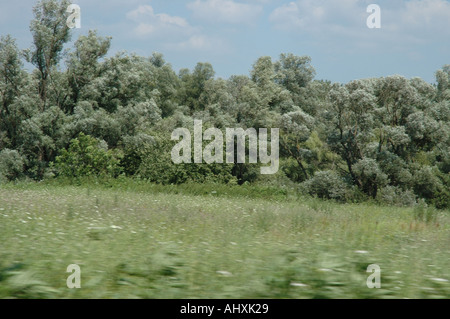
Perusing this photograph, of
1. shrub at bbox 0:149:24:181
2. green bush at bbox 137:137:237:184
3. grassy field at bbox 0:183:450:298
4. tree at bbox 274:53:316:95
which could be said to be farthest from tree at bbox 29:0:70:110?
grassy field at bbox 0:183:450:298

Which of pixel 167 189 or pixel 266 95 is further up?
pixel 266 95

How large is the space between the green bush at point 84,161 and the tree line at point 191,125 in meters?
0.06

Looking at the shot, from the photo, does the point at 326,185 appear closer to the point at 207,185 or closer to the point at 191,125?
the point at 207,185

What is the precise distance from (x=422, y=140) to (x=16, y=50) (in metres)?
26.8

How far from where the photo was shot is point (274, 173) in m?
37.1

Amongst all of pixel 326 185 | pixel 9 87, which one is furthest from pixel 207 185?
pixel 9 87

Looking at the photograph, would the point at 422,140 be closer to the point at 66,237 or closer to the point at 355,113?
the point at 355,113

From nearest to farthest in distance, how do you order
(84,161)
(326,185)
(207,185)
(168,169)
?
(207,185), (84,161), (326,185), (168,169)

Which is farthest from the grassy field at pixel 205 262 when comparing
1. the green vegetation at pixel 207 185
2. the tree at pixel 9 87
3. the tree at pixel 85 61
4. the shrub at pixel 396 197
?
the tree at pixel 85 61

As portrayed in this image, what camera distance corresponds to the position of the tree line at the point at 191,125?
27.4m

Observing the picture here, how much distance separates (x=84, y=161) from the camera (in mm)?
26609

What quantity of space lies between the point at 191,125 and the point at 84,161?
937 centimetres

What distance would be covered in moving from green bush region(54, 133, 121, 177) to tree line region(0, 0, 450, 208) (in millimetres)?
63

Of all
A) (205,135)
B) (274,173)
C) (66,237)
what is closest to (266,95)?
(274,173)
